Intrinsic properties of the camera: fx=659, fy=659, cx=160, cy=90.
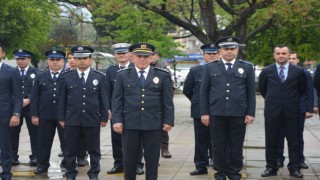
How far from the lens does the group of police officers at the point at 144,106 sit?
29.3ft

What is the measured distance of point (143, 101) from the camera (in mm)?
8859

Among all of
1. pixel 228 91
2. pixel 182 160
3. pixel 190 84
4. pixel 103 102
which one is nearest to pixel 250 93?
pixel 228 91

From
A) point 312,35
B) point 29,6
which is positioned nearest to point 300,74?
point 312,35

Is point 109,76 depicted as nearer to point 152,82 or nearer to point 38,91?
point 38,91

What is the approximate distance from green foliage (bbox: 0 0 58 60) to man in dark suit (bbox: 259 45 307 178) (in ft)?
57.1

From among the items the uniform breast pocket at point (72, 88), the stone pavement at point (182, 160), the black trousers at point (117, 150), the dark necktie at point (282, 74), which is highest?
the dark necktie at point (282, 74)

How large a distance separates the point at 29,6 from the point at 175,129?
41.3ft

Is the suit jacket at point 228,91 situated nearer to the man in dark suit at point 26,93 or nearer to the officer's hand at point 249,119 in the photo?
the officer's hand at point 249,119

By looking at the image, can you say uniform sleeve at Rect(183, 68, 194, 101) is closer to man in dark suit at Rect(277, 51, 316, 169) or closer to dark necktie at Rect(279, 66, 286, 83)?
dark necktie at Rect(279, 66, 286, 83)

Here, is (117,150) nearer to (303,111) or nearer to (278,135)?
(278,135)

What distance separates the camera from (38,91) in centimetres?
1155

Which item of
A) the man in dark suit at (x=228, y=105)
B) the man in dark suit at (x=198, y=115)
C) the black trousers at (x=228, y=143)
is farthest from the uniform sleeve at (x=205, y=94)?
the man in dark suit at (x=198, y=115)

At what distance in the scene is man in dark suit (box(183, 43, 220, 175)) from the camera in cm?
1118

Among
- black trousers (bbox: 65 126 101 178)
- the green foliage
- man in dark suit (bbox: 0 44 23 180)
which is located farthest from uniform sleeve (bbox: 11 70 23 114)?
the green foliage
